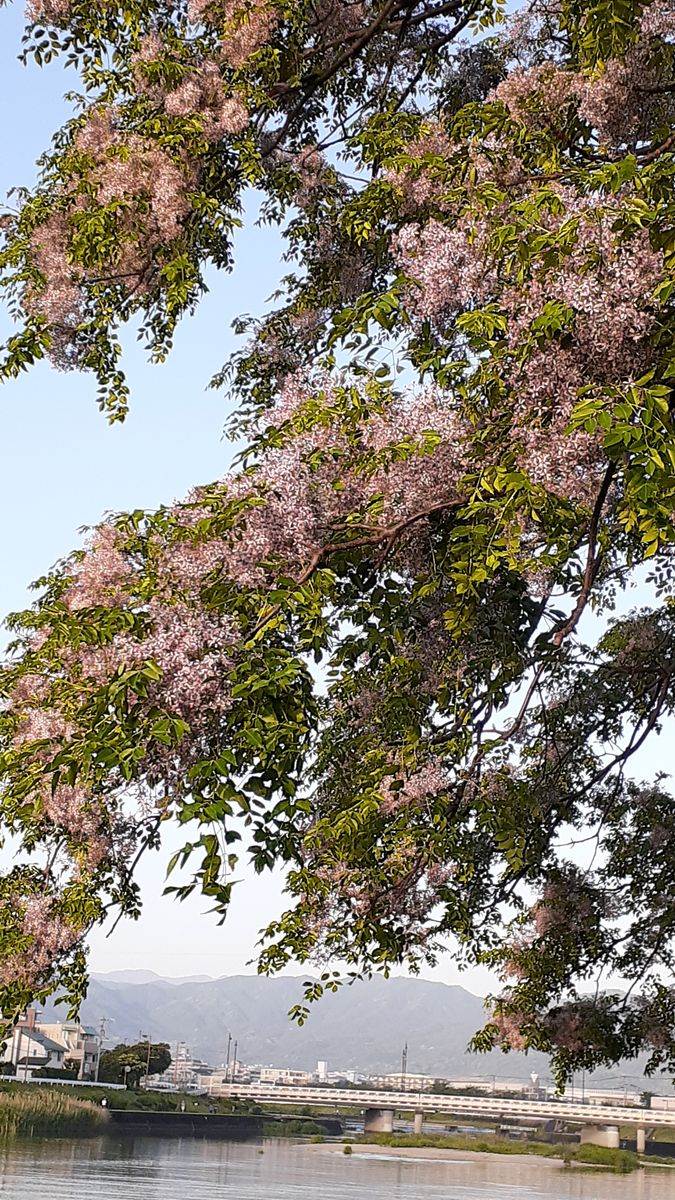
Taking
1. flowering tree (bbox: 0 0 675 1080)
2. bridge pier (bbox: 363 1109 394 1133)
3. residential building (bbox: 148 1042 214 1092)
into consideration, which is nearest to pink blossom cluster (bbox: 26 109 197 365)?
flowering tree (bbox: 0 0 675 1080)

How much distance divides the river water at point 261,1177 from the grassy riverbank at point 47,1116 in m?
0.79

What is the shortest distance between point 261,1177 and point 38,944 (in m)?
28.8

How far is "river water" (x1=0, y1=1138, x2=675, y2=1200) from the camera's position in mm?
23609

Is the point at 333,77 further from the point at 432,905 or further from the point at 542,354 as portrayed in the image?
the point at 432,905

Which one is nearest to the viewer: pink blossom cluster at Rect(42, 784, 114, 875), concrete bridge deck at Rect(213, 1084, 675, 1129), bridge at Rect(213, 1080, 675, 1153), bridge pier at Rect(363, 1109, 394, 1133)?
pink blossom cluster at Rect(42, 784, 114, 875)

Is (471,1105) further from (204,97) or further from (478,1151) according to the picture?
(204,97)

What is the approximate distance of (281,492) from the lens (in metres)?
4.54

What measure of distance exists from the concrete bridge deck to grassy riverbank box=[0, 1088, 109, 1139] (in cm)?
1177

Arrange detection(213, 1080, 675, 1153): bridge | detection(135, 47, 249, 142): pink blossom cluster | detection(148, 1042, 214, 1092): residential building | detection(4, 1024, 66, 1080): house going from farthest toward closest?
1. detection(148, 1042, 214, 1092): residential building
2. detection(4, 1024, 66, 1080): house
3. detection(213, 1080, 675, 1153): bridge
4. detection(135, 47, 249, 142): pink blossom cluster

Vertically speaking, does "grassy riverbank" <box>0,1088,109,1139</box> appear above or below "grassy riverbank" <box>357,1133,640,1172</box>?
above

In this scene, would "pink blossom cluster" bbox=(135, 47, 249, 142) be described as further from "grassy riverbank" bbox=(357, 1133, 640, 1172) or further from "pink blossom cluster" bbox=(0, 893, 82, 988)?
"grassy riverbank" bbox=(357, 1133, 640, 1172)

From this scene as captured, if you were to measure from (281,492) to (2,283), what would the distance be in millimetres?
2519

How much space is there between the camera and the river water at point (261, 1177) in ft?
77.5

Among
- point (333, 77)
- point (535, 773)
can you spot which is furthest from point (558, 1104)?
point (333, 77)
